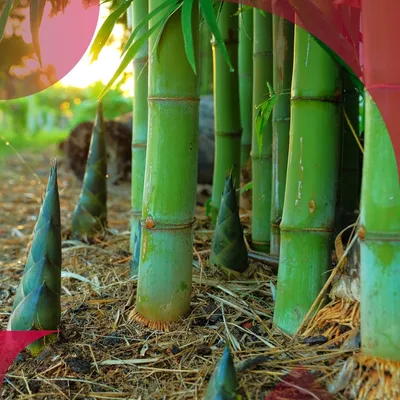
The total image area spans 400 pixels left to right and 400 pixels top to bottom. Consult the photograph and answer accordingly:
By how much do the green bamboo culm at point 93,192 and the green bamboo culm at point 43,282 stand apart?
102 centimetres

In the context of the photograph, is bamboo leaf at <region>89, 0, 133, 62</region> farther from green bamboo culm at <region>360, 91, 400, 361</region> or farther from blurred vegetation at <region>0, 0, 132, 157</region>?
blurred vegetation at <region>0, 0, 132, 157</region>

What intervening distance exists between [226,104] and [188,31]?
925 mm

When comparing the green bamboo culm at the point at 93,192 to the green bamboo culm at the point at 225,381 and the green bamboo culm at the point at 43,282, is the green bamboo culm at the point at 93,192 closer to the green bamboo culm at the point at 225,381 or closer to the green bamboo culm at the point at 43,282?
the green bamboo culm at the point at 43,282

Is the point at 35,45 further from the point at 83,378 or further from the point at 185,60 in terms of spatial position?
the point at 83,378

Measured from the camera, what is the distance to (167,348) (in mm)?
1370

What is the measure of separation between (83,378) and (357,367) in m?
0.57

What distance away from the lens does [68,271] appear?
204 centimetres

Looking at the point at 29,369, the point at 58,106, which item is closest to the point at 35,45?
the point at 29,369

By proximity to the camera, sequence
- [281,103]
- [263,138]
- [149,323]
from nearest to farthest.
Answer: [149,323]
[281,103]
[263,138]

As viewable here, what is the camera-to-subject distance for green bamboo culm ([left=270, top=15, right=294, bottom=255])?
164cm

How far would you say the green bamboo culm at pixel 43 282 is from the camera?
1384 mm

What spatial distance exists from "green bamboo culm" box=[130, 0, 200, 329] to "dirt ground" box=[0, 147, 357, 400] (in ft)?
0.26

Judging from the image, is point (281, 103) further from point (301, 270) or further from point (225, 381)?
point (225, 381)

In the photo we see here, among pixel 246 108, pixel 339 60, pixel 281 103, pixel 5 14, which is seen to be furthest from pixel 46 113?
pixel 339 60
